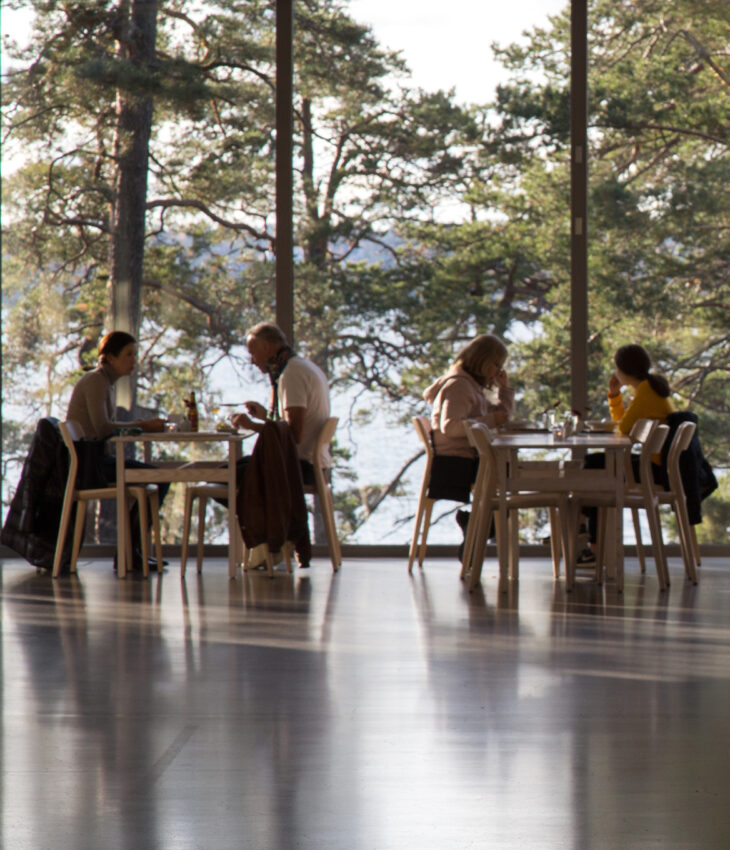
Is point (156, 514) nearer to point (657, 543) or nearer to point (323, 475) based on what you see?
point (323, 475)

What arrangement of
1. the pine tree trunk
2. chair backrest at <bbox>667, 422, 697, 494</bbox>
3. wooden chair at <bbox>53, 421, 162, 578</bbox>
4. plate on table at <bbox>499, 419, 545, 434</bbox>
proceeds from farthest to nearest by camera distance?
the pine tree trunk, plate on table at <bbox>499, 419, 545, 434</bbox>, wooden chair at <bbox>53, 421, 162, 578</bbox>, chair backrest at <bbox>667, 422, 697, 494</bbox>

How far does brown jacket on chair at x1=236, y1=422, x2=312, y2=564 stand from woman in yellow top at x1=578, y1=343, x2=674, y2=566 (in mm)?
1653

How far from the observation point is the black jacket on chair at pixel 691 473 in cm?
670

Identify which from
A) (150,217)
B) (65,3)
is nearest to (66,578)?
A: (150,217)

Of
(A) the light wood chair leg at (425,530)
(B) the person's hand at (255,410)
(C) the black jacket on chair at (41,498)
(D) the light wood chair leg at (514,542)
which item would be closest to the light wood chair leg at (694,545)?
(D) the light wood chair leg at (514,542)

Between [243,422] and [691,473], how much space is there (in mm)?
2443

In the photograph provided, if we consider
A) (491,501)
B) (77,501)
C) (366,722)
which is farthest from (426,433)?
(366,722)

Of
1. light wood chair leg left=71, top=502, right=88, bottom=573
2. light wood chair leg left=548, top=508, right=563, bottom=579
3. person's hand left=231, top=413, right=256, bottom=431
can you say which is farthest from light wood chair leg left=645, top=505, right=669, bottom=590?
light wood chair leg left=71, top=502, right=88, bottom=573

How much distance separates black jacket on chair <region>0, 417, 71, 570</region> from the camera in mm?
6957

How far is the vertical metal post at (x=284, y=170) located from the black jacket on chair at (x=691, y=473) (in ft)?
8.27

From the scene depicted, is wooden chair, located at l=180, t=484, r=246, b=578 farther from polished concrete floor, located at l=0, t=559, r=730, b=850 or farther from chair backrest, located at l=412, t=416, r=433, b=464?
chair backrest, located at l=412, t=416, r=433, b=464

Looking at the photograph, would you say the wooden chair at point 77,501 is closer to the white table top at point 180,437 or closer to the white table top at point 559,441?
the white table top at point 180,437

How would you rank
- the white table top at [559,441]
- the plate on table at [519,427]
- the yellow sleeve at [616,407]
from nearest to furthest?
the white table top at [559,441] → the plate on table at [519,427] → the yellow sleeve at [616,407]

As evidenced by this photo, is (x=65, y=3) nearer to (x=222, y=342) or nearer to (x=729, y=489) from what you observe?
(x=222, y=342)
